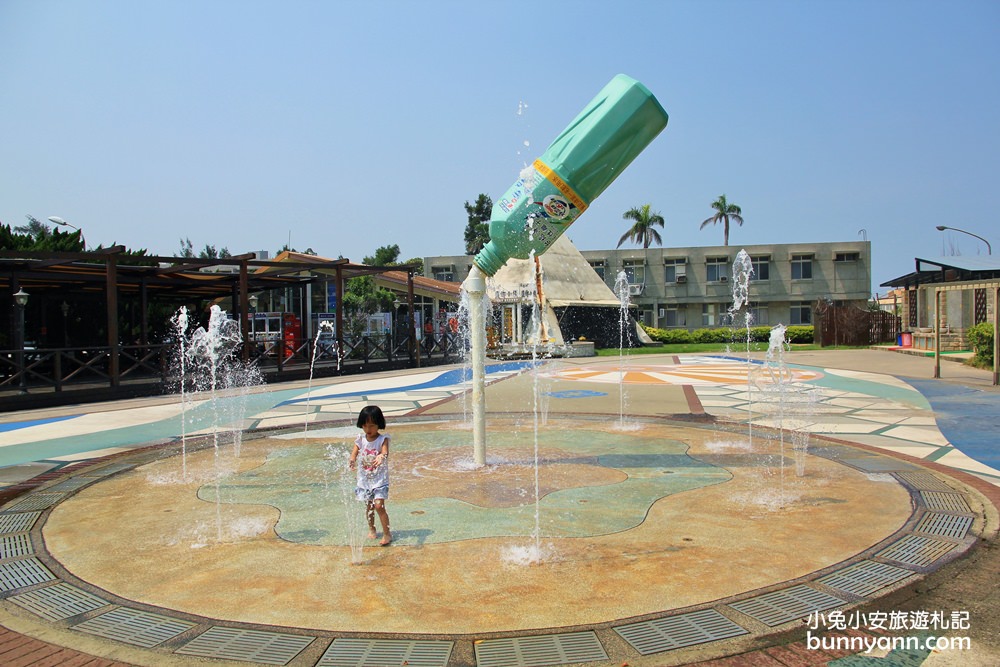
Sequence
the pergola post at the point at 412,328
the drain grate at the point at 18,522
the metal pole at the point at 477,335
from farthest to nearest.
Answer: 1. the pergola post at the point at 412,328
2. the metal pole at the point at 477,335
3. the drain grate at the point at 18,522

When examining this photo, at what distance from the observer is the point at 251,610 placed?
3.91 m

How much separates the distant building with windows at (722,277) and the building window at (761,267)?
0.07m

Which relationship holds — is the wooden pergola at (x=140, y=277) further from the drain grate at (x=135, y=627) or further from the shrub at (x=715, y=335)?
the shrub at (x=715, y=335)

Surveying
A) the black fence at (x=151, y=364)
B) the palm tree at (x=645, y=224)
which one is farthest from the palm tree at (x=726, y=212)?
the black fence at (x=151, y=364)

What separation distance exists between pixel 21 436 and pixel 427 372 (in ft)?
44.2

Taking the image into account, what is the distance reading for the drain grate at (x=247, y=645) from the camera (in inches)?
133

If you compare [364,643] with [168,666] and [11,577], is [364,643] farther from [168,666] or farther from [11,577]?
[11,577]

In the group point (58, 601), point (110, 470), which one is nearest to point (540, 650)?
point (58, 601)

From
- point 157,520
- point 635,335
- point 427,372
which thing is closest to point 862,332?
point 635,335

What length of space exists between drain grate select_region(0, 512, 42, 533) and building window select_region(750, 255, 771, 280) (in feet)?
153

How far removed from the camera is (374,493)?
5.04 m

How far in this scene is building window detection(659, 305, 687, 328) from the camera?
160 feet

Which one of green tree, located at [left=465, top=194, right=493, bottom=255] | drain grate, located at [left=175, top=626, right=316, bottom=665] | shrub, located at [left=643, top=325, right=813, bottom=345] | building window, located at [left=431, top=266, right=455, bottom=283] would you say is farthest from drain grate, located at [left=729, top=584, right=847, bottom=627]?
green tree, located at [left=465, top=194, right=493, bottom=255]

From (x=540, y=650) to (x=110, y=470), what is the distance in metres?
6.59
